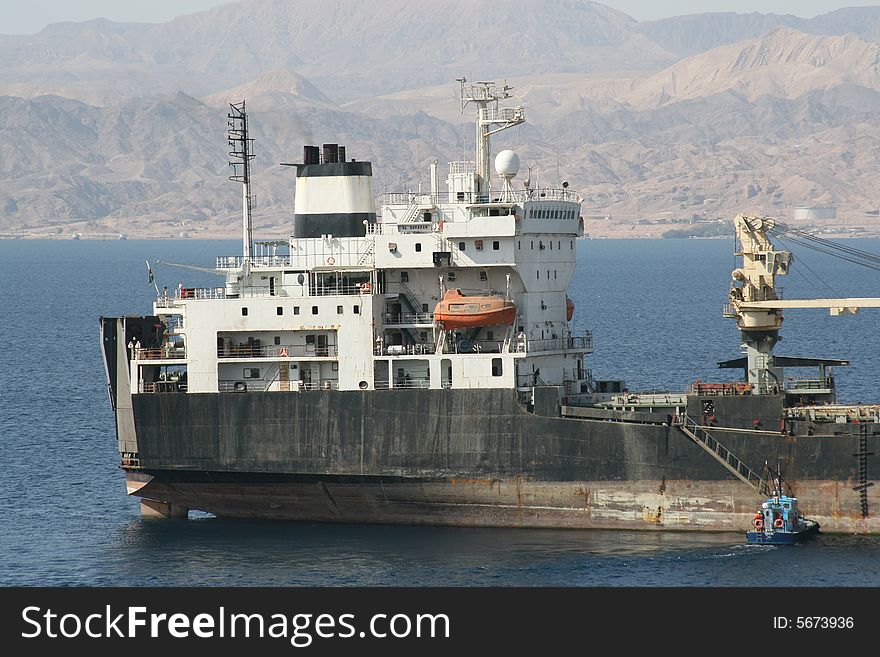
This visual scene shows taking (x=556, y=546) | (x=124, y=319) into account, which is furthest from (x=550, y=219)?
(x=124, y=319)

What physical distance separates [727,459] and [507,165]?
980 cm

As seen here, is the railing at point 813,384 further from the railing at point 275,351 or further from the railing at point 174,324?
the railing at point 174,324

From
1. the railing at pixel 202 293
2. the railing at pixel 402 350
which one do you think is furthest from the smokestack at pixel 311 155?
the railing at pixel 402 350

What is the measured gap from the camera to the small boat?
125 feet

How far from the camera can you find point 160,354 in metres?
43.1

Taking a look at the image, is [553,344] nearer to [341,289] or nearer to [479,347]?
[479,347]

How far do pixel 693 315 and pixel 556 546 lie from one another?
65582 millimetres

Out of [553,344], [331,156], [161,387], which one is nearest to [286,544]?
[161,387]

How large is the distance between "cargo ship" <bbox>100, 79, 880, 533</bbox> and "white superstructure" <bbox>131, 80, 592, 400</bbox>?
0.06m

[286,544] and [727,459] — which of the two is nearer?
[727,459]

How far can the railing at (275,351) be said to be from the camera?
42.0 m

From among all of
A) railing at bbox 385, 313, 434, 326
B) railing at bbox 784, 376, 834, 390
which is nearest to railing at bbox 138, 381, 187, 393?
railing at bbox 385, 313, 434, 326

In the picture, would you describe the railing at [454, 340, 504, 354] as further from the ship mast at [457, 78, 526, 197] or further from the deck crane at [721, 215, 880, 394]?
the deck crane at [721, 215, 880, 394]
